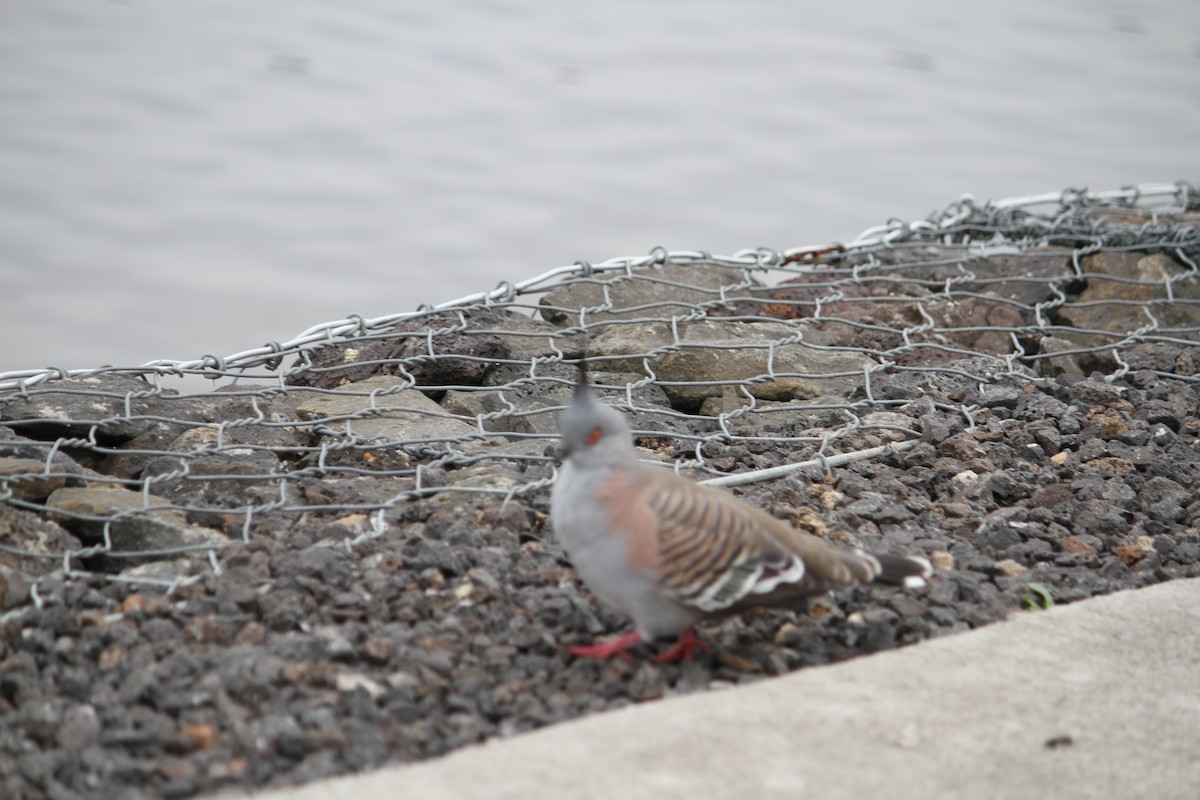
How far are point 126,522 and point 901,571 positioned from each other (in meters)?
1.81

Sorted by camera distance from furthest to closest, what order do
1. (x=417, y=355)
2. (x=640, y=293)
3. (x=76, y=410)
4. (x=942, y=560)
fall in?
(x=640, y=293), (x=417, y=355), (x=76, y=410), (x=942, y=560)

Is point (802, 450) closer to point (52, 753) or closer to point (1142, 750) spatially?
point (1142, 750)

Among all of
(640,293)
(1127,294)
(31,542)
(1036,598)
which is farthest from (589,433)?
(1127,294)

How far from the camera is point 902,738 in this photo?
218cm

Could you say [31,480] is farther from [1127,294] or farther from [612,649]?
[1127,294]

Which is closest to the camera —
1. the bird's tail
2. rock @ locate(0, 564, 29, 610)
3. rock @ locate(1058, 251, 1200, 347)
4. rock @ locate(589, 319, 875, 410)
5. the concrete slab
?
the concrete slab

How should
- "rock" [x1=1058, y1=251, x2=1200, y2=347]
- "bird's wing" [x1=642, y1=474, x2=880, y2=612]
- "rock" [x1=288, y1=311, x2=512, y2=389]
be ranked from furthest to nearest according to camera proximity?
"rock" [x1=1058, y1=251, x2=1200, y2=347]
"rock" [x1=288, y1=311, x2=512, y2=389]
"bird's wing" [x1=642, y1=474, x2=880, y2=612]

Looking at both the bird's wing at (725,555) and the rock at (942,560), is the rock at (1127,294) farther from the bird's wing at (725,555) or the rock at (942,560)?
the bird's wing at (725,555)

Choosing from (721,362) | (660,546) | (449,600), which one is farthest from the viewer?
(721,362)

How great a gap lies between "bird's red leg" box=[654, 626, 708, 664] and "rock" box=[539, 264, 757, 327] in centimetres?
226

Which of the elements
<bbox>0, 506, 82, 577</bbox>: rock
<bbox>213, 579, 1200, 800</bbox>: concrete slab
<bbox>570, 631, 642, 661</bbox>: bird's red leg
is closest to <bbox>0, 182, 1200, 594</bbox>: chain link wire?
<bbox>0, 506, 82, 577</bbox>: rock

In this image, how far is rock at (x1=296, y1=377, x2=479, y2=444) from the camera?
3771 mm

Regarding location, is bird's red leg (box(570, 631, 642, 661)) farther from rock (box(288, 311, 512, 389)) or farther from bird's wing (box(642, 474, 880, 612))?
rock (box(288, 311, 512, 389))

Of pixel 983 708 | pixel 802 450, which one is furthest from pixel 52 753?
pixel 802 450
